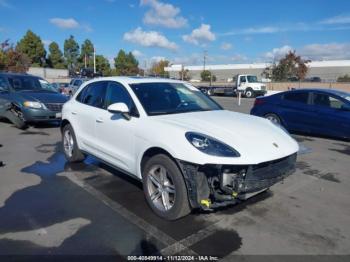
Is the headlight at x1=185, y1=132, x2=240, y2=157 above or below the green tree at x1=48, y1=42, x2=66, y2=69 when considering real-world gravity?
below

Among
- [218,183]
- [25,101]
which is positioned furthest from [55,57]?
[218,183]

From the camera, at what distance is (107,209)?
14.7 ft

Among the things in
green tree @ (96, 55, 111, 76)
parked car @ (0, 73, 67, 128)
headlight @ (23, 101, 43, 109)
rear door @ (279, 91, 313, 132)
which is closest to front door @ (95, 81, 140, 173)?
parked car @ (0, 73, 67, 128)

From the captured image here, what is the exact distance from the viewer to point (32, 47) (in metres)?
73.1

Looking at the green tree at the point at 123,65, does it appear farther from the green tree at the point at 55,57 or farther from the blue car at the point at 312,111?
the blue car at the point at 312,111

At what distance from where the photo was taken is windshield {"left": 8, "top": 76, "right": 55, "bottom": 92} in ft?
38.2

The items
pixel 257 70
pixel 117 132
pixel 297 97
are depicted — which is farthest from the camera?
pixel 257 70

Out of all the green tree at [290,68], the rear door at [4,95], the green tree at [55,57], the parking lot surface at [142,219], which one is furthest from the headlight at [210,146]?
the green tree at [55,57]

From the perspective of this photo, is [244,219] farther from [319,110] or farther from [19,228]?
[319,110]

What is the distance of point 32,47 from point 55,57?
9.24 metres

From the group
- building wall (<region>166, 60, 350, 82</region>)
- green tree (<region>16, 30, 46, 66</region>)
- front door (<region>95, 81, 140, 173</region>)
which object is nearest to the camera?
front door (<region>95, 81, 140, 173</region>)

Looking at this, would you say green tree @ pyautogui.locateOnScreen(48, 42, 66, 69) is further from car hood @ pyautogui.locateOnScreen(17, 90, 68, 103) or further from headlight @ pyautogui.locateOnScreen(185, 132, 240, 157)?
headlight @ pyautogui.locateOnScreen(185, 132, 240, 157)

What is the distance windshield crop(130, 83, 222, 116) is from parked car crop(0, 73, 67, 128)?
20.6ft

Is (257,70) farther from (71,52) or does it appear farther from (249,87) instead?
(249,87)
